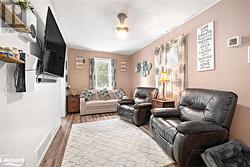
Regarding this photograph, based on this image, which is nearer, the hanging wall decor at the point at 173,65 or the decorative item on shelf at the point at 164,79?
the hanging wall decor at the point at 173,65

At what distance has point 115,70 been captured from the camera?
231 inches

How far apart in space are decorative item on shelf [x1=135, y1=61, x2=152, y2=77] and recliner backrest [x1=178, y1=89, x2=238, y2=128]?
2182 mm

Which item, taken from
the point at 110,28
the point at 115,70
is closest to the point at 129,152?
the point at 110,28

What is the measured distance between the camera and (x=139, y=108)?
3322 mm

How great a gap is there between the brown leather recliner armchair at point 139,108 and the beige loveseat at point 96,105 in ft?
3.01

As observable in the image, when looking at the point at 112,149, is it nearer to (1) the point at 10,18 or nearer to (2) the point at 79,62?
(1) the point at 10,18

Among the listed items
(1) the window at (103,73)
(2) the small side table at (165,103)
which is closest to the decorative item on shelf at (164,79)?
(2) the small side table at (165,103)

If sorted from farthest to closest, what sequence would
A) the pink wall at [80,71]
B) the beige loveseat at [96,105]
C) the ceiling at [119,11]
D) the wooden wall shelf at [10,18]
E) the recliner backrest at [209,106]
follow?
the pink wall at [80,71] → the beige loveseat at [96,105] → the ceiling at [119,11] → the recliner backrest at [209,106] → the wooden wall shelf at [10,18]

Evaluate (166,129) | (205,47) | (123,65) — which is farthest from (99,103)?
(205,47)

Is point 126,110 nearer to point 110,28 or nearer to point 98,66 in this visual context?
point 110,28

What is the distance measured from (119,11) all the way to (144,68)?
2641 millimetres

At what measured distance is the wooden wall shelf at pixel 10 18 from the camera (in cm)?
93

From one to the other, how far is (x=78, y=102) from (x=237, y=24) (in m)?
4.79

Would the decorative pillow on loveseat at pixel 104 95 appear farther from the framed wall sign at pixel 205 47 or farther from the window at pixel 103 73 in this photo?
Result: the framed wall sign at pixel 205 47
